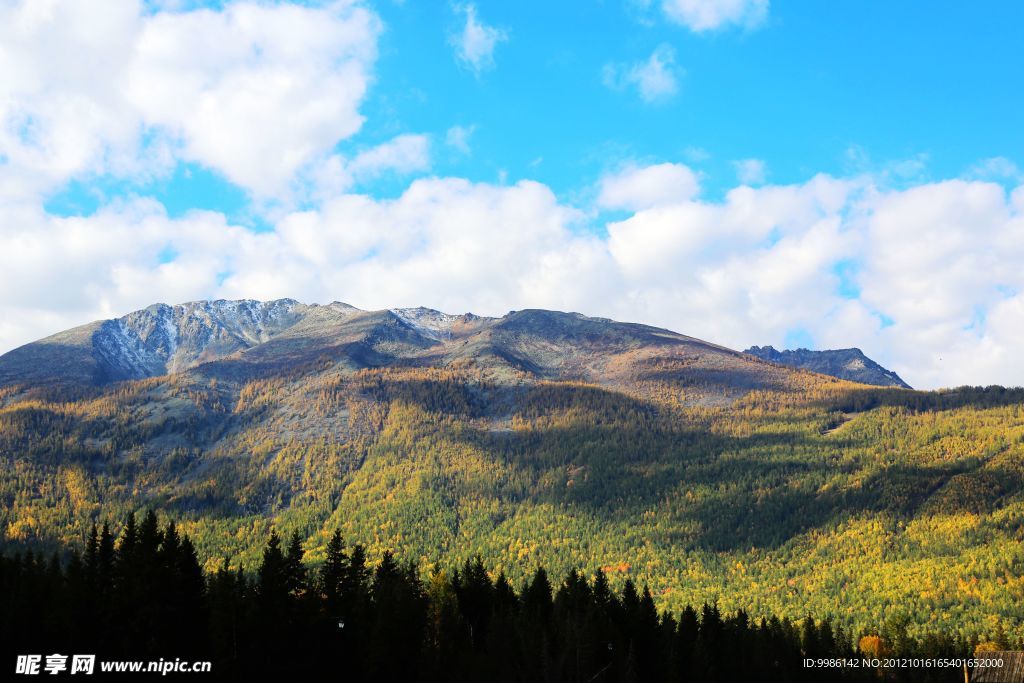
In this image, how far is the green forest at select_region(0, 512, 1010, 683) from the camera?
78625 mm

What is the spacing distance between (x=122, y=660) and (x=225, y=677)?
9321mm

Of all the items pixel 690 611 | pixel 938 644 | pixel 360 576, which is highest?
pixel 360 576

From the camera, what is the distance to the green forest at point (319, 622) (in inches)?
3095

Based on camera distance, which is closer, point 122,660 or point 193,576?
point 122,660

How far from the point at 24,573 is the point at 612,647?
239 ft

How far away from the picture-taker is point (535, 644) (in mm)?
97562

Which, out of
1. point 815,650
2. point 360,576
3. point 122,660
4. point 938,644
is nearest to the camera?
point 122,660

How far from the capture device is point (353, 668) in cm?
9250

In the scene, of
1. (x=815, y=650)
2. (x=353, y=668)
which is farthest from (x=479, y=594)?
(x=815, y=650)

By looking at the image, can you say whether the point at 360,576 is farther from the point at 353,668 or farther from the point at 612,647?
the point at 612,647

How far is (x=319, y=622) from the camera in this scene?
3634 inches

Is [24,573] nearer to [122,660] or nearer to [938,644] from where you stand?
[122,660]

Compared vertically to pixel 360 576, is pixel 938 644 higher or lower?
lower

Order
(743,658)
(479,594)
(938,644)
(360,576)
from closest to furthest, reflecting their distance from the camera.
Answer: (360,576) < (479,594) < (743,658) < (938,644)
